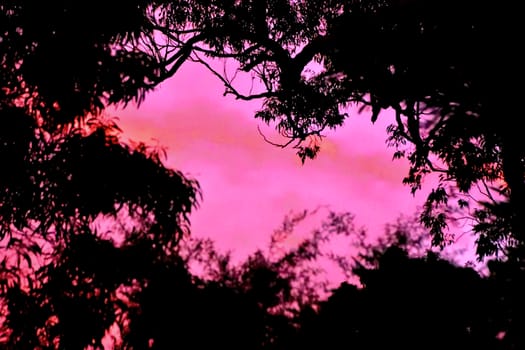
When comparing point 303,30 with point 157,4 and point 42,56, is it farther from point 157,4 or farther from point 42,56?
point 42,56

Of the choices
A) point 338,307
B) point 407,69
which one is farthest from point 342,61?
point 338,307

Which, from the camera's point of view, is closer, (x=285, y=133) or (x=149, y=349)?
(x=285, y=133)

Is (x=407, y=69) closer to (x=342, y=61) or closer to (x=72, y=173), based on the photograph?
(x=342, y=61)

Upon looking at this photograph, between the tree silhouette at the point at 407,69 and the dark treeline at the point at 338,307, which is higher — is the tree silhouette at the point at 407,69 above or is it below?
above

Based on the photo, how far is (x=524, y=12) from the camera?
4.34m

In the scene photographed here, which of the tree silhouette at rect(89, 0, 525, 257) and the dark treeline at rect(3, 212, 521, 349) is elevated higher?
the tree silhouette at rect(89, 0, 525, 257)

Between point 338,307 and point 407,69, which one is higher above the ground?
point 407,69

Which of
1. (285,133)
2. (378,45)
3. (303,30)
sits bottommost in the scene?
(378,45)

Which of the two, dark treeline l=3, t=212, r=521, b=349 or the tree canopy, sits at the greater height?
the tree canopy

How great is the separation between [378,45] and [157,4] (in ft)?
15.0

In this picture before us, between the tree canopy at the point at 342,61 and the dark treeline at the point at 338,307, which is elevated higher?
the tree canopy at the point at 342,61

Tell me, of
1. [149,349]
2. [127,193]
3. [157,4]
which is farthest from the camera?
[149,349]

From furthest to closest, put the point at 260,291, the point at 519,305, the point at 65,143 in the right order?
1. the point at 260,291
2. the point at 65,143
3. the point at 519,305

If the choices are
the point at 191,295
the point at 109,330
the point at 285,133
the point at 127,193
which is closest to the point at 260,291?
the point at 191,295
